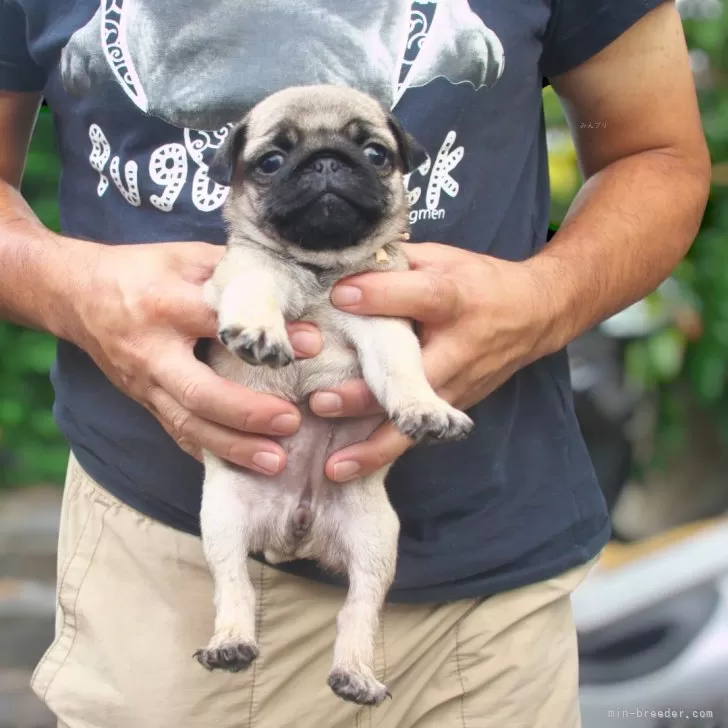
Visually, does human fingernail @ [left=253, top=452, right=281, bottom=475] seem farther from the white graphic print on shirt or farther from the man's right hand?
the white graphic print on shirt

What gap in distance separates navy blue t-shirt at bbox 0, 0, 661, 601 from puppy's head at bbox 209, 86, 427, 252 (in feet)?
0.13

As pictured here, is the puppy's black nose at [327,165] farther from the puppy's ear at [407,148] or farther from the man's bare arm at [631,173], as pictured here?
the man's bare arm at [631,173]

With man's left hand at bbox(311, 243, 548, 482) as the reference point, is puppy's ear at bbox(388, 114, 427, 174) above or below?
above

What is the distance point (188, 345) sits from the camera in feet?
3.74

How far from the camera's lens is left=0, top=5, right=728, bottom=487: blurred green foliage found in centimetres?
204

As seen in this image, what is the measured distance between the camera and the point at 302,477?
3.98ft

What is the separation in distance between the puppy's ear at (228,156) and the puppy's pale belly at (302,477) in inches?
9.3

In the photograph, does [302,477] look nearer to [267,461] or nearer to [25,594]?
[267,461]

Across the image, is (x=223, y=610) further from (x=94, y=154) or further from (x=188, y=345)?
(x=94, y=154)

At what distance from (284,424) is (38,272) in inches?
17.9

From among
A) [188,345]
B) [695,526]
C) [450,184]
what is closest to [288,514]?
[188,345]

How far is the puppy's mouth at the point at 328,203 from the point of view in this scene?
113cm

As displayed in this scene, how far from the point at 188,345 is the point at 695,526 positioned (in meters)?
1.94

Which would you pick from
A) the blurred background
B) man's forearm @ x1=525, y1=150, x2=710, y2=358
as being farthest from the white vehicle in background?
man's forearm @ x1=525, y1=150, x2=710, y2=358
